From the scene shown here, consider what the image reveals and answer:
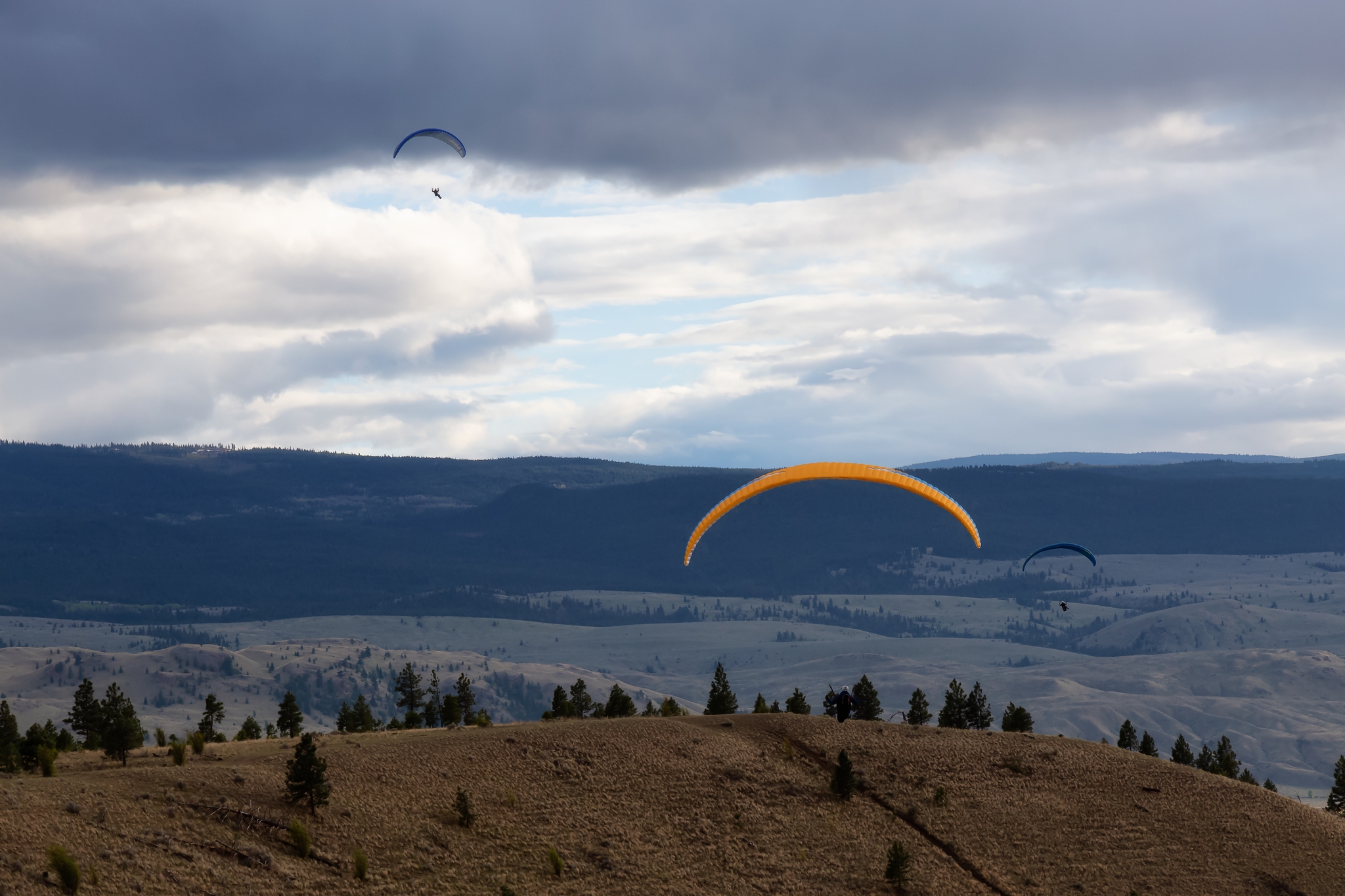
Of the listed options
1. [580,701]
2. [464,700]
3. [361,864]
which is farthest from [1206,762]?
[361,864]

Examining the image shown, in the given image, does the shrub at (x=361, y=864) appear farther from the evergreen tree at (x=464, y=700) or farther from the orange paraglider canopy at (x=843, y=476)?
the evergreen tree at (x=464, y=700)

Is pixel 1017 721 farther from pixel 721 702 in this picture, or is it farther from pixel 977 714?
pixel 721 702

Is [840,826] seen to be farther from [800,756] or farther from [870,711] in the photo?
[870,711]

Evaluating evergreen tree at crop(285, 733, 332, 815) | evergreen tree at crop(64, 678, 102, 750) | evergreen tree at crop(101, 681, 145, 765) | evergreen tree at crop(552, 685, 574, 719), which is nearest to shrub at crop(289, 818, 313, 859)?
evergreen tree at crop(285, 733, 332, 815)

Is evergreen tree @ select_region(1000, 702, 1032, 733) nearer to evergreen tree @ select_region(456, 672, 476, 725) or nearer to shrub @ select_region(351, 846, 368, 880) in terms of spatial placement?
evergreen tree @ select_region(456, 672, 476, 725)

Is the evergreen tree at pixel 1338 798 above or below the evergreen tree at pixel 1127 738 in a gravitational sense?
below

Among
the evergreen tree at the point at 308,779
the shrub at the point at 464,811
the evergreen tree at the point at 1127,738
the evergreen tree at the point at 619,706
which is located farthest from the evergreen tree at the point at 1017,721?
the evergreen tree at the point at 308,779
